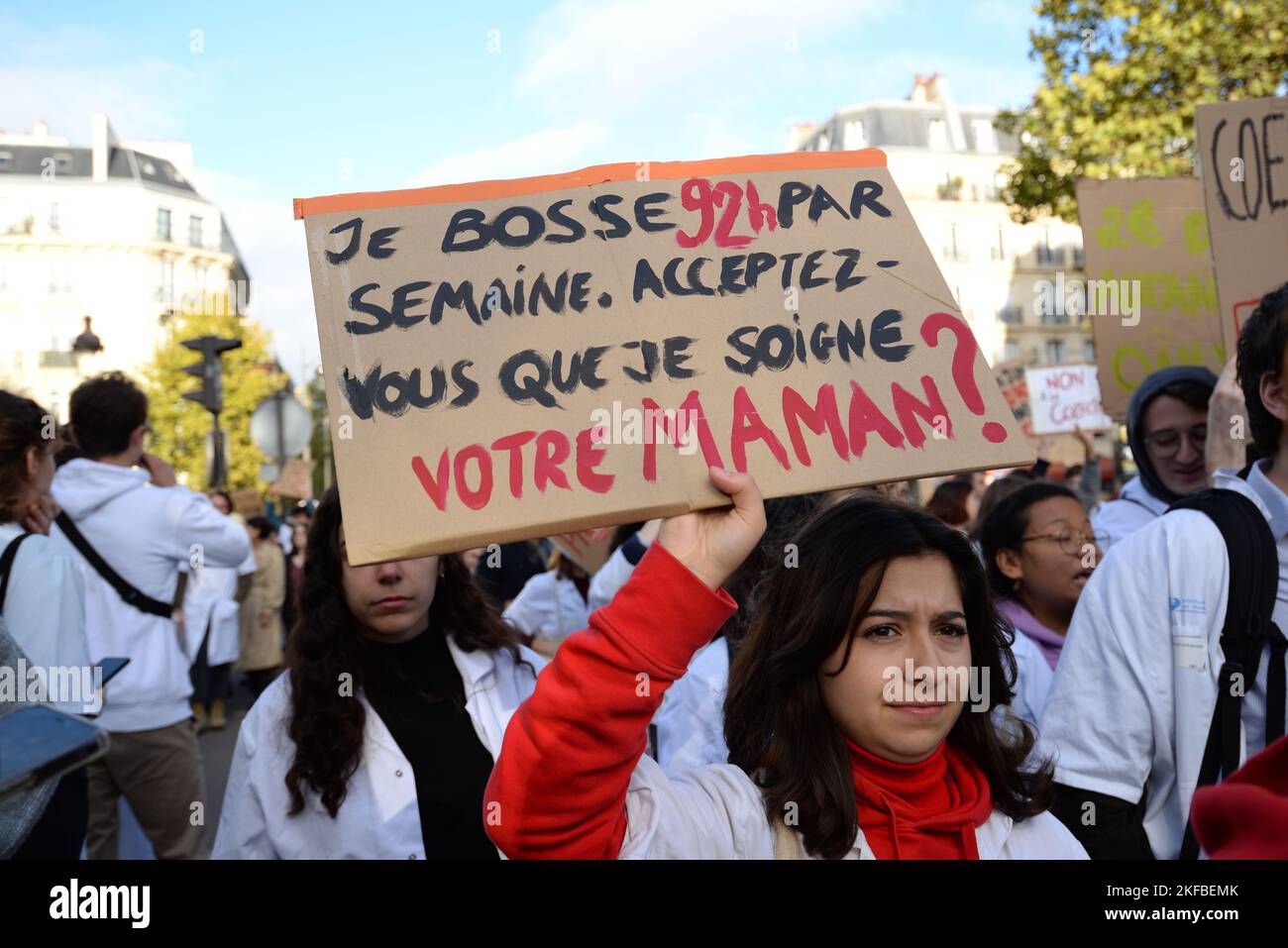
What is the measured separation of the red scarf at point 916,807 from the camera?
6.15 ft

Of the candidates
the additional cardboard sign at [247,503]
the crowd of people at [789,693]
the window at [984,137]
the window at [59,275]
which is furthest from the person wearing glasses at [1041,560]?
the window at [59,275]

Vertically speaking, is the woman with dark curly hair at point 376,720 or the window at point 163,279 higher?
the window at point 163,279

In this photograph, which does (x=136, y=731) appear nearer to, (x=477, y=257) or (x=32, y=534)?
(x=32, y=534)

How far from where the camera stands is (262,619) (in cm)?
1151

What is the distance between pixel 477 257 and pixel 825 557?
0.77 meters

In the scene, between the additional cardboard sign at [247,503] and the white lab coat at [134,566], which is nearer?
the white lab coat at [134,566]

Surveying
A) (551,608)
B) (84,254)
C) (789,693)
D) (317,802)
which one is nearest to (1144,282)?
(789,693)

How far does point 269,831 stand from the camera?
8.20ft

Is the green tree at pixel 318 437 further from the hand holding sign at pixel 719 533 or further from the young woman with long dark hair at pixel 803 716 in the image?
the hand holding sign at pixel 719 533

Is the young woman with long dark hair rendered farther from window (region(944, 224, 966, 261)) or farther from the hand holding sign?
window (region(944, 224, 966, 261))

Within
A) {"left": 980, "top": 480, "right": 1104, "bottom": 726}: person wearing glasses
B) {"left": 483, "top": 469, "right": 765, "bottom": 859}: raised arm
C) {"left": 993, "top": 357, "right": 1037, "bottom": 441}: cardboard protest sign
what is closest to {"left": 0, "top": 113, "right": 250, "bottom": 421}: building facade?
{"left": 993, "top": 357, "right": 1037, "bottom": 441}: cardboard protest sign

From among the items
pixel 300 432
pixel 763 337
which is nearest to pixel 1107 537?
pixel 763 337

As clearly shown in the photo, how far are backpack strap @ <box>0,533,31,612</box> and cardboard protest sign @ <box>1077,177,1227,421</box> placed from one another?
335 centimetres

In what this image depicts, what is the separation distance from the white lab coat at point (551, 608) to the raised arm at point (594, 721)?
4.61 metres
